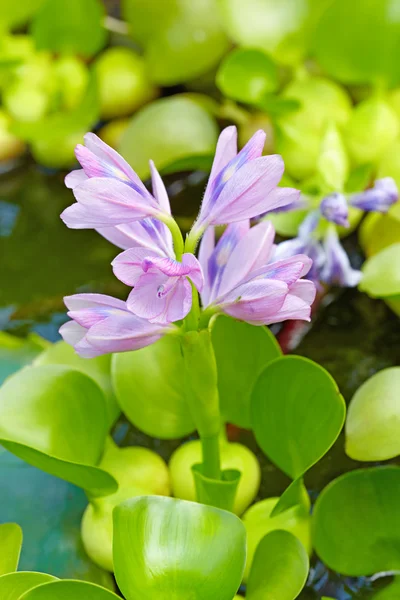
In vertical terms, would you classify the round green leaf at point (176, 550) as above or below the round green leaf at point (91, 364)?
above

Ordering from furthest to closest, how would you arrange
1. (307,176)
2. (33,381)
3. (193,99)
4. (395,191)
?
(193,99), (307,176), (395,191), (33,381)

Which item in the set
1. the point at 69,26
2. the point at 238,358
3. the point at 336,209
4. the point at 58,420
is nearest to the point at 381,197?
the point at 336,209

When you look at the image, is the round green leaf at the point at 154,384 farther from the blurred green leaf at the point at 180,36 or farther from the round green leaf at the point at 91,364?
the blurred green leaf at the point at 180,36

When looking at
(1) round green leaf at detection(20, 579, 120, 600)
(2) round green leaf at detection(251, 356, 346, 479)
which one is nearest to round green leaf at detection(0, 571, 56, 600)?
(1) round green leaf at detection(20, 579, 120, 600)

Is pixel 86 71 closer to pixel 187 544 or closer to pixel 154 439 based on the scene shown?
pixel 154 439

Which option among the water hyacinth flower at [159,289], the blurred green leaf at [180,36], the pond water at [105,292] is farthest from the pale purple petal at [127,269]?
the blurred green leaf at [180,36]

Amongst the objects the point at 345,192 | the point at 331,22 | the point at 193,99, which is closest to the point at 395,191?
the point at 345,192
